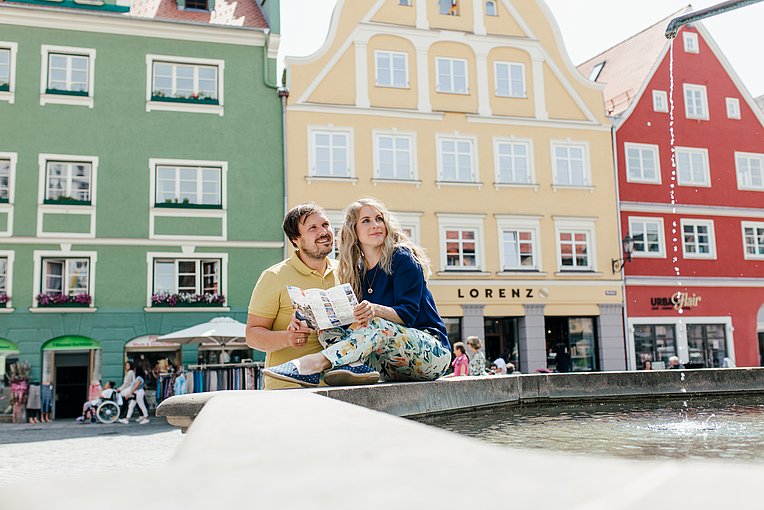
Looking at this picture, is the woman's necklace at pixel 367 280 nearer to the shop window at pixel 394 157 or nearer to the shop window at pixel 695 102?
the shop window at pixel 394 157

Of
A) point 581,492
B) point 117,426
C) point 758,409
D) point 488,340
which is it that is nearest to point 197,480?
point 581,492

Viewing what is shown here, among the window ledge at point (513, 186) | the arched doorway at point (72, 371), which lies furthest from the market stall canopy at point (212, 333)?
the window ledge at point (513, 186)

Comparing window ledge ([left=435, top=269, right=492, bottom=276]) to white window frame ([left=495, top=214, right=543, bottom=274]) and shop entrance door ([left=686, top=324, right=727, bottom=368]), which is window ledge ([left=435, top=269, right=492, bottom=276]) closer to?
white window frame ([left=495, top=214, right=543, bottom=274])

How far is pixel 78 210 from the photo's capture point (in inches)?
806

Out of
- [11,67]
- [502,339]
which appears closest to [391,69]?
[502,339]

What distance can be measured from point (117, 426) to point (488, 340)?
11.1 m

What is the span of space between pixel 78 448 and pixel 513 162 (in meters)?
15.9

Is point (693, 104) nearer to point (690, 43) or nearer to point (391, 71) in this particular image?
point (690, 43)

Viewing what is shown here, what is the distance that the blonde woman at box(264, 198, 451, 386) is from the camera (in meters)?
4.03

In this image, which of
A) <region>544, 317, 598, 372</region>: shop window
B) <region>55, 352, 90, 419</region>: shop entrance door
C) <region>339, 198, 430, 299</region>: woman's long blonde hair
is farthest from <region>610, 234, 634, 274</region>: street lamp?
<region>339, 198, 430, 299</region>: woman's long blonde hair

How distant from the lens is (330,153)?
22719 millimetres

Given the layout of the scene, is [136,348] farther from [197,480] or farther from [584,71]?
→ [584,71]

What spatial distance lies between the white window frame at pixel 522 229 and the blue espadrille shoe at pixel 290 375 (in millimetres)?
20120

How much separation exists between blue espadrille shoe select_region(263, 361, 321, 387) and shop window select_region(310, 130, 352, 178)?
18614mm
